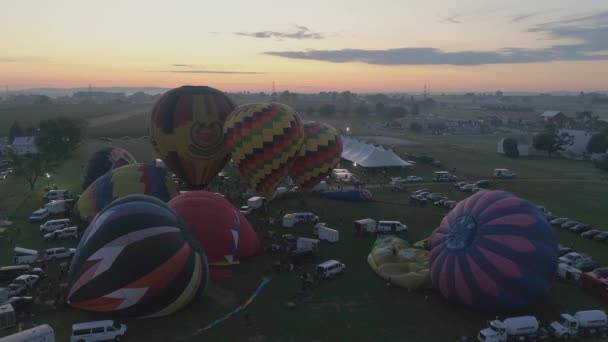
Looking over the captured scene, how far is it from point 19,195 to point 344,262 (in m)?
26.3

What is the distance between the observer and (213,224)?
19609 mm

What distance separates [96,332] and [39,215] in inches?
642

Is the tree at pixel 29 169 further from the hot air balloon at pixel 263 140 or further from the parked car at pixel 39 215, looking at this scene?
the hot air balloon at pixel 263 140

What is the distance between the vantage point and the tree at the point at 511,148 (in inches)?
2168

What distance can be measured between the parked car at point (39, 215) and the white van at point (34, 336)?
52.0ft

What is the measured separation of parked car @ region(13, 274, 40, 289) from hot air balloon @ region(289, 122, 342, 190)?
1523cm

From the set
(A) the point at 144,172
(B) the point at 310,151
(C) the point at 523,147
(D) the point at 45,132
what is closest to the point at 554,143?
(C) the point at 523,147

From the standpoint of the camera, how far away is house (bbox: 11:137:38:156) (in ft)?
179

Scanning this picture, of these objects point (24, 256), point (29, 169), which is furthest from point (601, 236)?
point (29, 169)

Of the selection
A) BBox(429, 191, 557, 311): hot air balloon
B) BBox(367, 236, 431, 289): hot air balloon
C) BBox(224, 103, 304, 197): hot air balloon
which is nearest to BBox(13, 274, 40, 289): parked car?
BBox(224, 103, 304, 197): hot air balloon

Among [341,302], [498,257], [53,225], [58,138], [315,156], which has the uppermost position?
[315,156]

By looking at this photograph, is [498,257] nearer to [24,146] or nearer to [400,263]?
[400,263]

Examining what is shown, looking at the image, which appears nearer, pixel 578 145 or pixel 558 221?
pixel 558 221

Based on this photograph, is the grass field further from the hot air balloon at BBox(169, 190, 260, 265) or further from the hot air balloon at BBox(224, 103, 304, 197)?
the hot air balloon at BBox(224, 103, 304, 197)
